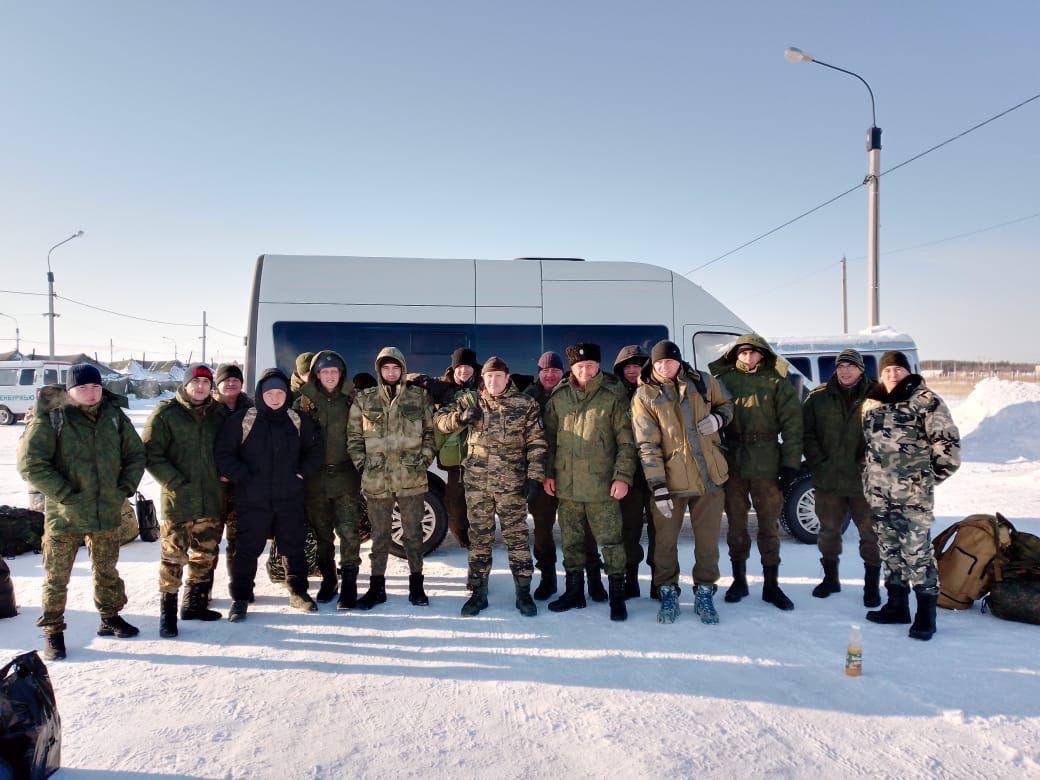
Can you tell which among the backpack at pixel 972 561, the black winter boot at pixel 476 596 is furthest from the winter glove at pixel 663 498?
the backpack at pixel 972 561

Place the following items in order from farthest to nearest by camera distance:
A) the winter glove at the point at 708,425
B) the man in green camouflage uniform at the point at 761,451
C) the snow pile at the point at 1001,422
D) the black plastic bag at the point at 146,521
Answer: the snow pile at the point at 1001,422 < the black plastic bag at the point at 146,521 < the man in green camouflage uniform at the point at 761,451 < the winter glove at the point at 708,425

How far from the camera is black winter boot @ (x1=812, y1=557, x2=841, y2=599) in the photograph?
4.75 metres

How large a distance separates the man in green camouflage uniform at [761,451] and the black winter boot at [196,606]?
3845mm

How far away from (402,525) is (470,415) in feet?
3.34

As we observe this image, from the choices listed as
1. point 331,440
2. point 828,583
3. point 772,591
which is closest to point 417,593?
point 331,440

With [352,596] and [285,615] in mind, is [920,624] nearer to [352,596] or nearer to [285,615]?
[352,596]

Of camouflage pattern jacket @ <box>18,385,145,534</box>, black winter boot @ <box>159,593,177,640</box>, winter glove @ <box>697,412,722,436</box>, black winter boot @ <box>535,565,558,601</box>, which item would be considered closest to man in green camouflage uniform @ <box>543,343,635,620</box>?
black winter boot @ <box>535,565,558,601</box>

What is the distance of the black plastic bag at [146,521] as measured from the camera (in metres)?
6.41

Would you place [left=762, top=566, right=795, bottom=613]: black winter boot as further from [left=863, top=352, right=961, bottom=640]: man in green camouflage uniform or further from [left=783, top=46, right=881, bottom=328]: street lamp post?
[left=783, top=46, right=881, bottom=328]: street lamp post

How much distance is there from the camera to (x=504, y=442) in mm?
4367

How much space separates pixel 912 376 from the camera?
412cm

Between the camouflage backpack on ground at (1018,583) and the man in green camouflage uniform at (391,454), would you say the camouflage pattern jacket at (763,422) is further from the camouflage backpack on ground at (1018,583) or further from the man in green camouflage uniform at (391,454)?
the man in green camouflage uniform at (391,454)

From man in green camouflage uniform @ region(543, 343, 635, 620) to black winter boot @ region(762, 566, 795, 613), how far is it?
3.75ft

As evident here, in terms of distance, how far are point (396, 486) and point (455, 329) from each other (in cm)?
211
